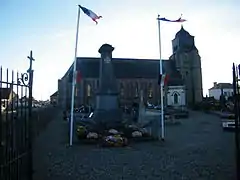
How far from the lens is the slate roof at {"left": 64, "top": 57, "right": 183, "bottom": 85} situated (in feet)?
245

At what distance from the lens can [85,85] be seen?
71.5m

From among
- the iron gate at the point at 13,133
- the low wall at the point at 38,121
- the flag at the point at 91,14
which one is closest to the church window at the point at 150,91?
the low wall at the point at 38,121

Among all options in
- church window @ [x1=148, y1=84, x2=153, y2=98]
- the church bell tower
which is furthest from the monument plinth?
the church bell tower

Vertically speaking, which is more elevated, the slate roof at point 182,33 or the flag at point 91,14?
the slate roof at point 182,33

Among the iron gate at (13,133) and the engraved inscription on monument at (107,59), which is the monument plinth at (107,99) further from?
the iron gate at (13,133)

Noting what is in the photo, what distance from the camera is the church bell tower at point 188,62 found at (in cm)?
7475

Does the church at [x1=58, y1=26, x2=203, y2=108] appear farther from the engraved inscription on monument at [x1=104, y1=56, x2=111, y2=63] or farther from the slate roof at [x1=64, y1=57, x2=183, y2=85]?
the engraved inscription on monument at [x1=104, y1=56, x2=111, y2=63]

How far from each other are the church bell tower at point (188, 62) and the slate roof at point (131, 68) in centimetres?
232

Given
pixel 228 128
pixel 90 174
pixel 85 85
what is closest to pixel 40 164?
pixel 90 174

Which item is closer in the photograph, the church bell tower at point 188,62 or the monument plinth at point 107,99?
the monument plinth at point 107,99

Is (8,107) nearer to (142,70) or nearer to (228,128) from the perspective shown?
(228,128)

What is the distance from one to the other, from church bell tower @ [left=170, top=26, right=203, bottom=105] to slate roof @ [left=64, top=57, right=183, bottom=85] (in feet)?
7.61

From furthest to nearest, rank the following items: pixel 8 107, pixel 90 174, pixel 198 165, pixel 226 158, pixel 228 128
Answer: pixel 228 128
pixel 226 158
pixel 198 165
pixel 90 174
pixel 8 107

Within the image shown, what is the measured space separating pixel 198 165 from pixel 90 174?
3.39 metres
